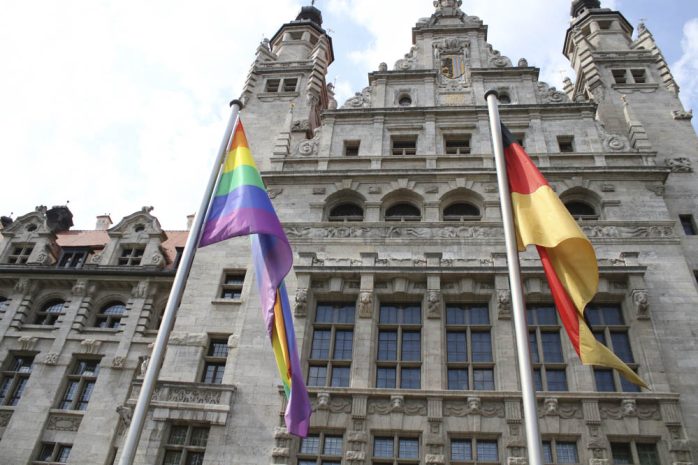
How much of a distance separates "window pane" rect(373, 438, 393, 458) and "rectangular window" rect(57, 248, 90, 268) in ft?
62.5

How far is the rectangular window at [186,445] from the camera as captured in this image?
18.8 metres

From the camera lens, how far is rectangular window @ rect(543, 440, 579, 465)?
1712 cm

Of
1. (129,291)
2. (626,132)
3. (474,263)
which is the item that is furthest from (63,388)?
(626,132)

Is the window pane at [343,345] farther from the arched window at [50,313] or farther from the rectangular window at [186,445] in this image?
the arched window at [50,313]

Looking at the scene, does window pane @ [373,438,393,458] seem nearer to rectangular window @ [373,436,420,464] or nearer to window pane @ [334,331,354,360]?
rectangular window @ [373,436,420,464]

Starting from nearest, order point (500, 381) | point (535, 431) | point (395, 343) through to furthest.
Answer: point (535, 431), point (500, 381), point (395, 343)

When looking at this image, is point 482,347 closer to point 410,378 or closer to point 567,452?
point 410,378

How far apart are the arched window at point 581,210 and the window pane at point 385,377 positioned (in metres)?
9.77

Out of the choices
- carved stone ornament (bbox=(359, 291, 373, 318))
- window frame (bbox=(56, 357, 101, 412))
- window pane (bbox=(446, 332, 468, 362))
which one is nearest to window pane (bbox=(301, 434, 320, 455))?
carved stone ornament (bbox=(359, 291, 373, 318))

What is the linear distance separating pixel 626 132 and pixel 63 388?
88.0 feet

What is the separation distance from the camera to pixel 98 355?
26.5 meters

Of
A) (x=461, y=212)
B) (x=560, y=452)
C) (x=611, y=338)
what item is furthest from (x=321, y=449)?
(x=461, y=212)

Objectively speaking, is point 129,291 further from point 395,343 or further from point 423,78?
point 423,78

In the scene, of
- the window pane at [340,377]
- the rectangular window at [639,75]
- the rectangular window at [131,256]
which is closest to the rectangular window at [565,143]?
the rectangular window at [639,75]
